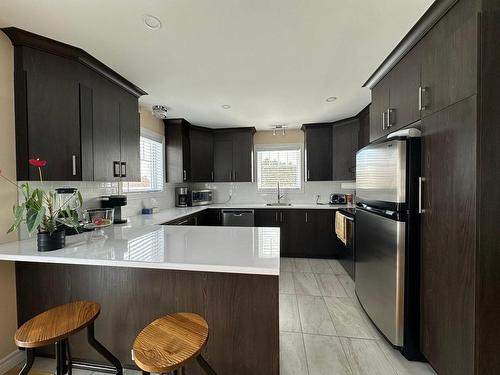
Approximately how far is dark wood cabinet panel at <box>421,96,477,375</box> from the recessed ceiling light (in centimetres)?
191

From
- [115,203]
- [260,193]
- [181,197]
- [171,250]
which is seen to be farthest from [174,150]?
[171,250]

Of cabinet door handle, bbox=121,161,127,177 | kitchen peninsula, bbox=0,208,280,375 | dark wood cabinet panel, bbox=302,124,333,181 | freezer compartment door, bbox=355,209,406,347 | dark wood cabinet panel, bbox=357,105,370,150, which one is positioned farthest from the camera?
dark wood cabinet panel, bbox=302,124,333,181

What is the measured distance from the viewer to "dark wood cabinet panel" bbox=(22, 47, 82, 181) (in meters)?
1.59

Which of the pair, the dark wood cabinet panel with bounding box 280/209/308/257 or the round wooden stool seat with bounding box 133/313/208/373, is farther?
the dark wood cabinet panel with bounding box 280/209/308/257

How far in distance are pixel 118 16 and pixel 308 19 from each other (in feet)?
4.05

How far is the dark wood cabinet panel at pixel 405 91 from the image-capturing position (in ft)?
5.32

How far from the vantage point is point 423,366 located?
161cm

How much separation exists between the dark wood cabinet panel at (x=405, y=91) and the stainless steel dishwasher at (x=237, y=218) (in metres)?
2.54

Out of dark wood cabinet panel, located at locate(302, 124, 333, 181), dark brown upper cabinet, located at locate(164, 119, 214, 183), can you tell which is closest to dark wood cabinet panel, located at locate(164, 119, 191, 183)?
dark brown upper cabinet, located at locate(164, 119, 214, 183)

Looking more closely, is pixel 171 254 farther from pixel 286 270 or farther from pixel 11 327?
pixel 286 270

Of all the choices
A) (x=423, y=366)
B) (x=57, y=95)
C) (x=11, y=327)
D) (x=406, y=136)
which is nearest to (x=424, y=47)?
(x=406, y=136)

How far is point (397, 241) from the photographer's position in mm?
1621

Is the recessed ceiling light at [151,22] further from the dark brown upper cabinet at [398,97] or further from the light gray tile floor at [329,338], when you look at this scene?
the light gray tile floor at [329,338]

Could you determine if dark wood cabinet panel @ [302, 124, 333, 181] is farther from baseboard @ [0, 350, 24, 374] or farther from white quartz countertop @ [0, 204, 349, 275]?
baseboard @ [0, 350, 24, 374]
